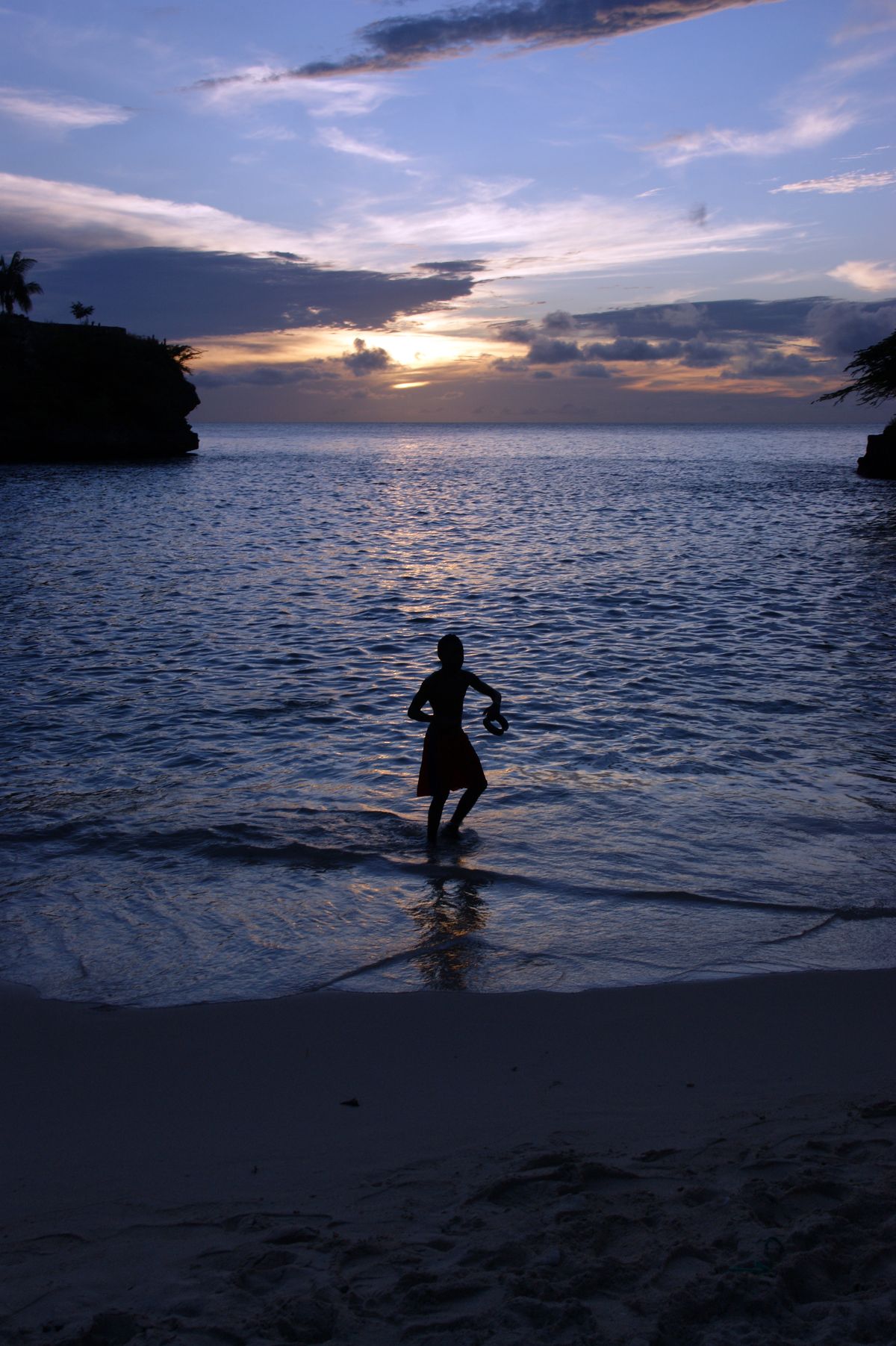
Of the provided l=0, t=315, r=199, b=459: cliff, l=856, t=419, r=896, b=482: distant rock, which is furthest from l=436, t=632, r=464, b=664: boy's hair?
l=0, t=315, r=199, b=459: cliff

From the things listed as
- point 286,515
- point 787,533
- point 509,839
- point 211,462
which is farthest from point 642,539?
point 211,462

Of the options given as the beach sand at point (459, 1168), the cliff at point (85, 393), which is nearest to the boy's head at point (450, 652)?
the beach sand at point (459, 1168)

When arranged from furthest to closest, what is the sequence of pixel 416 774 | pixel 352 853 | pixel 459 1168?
pixel 416 774 → pixel 352 853 → pixel 459 1168

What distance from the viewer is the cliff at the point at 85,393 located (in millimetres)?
82000

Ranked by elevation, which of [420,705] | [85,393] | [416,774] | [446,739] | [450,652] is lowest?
[416,774]

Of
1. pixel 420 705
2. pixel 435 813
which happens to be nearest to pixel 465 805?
pixel 435 813

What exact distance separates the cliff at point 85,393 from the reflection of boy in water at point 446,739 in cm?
8387

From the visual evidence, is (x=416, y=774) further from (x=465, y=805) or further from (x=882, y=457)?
(x=882, y=457)

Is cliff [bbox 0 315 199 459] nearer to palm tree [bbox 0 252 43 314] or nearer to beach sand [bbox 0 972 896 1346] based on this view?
palm tree [bbox 0 252 43 314]

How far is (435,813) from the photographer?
813 centimetres

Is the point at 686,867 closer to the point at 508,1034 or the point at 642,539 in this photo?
the point at 508,1034

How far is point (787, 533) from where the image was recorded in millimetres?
36281

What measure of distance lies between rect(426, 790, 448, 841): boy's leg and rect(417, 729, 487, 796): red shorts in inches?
2.0

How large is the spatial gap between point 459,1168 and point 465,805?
4509 mm
